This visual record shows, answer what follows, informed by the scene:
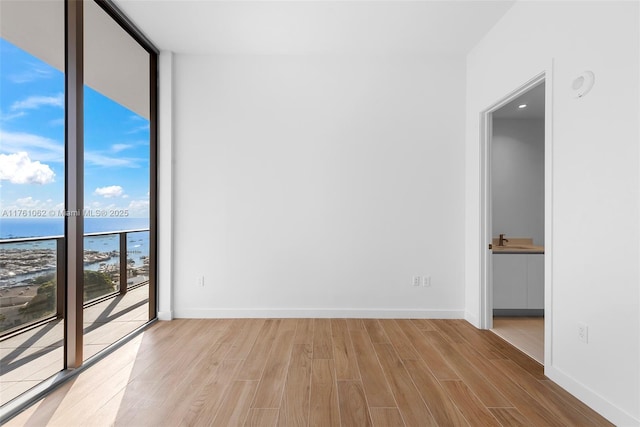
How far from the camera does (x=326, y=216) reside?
3.59 metres

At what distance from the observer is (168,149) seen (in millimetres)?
3479

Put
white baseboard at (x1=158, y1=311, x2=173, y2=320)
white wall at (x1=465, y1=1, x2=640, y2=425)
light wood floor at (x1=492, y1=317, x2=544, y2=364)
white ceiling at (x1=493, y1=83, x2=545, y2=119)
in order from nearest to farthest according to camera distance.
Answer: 1. white wall at (x1=465, y1=1, x2=640, y2=425)
2. light wood floor at (x1=492, y1=317, x2=544, y2=364)
3. white ceiling at (x1=493, y1=83, x2=545, y2=119)
4. white baseboard at (x1=158, y1=311, x2=173, y2=320)

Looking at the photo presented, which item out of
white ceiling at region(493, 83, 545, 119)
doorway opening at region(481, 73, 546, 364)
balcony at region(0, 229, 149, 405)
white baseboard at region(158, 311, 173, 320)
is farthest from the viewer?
A: white baseboard at region(158, 311, 173, 320)

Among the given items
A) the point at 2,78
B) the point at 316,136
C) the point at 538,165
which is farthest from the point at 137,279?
the point at 538,165

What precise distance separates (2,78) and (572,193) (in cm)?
440

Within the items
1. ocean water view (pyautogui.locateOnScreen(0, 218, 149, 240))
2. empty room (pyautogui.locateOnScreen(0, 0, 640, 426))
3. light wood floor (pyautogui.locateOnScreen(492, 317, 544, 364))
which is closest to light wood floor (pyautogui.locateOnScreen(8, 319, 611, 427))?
empty room (pyautogui.locateOnScreen(0, 0, 640, 426))

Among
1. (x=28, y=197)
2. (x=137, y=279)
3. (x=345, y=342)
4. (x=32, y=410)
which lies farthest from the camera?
(x=137, y=279)

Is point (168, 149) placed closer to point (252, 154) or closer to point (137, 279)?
point (252, 154)

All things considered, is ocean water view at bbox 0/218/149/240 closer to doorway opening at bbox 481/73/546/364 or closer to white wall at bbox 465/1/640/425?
white wall at bbox 465/1/640/425

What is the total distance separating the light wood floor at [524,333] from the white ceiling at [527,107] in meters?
2.39

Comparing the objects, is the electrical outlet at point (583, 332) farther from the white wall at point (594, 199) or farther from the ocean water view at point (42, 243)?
the ocean water view at point (42, 243)

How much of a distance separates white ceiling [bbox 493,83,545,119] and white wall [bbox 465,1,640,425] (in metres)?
0.98

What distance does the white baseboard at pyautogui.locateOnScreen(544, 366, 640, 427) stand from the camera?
5.51ft

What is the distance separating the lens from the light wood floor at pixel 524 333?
2721mm
